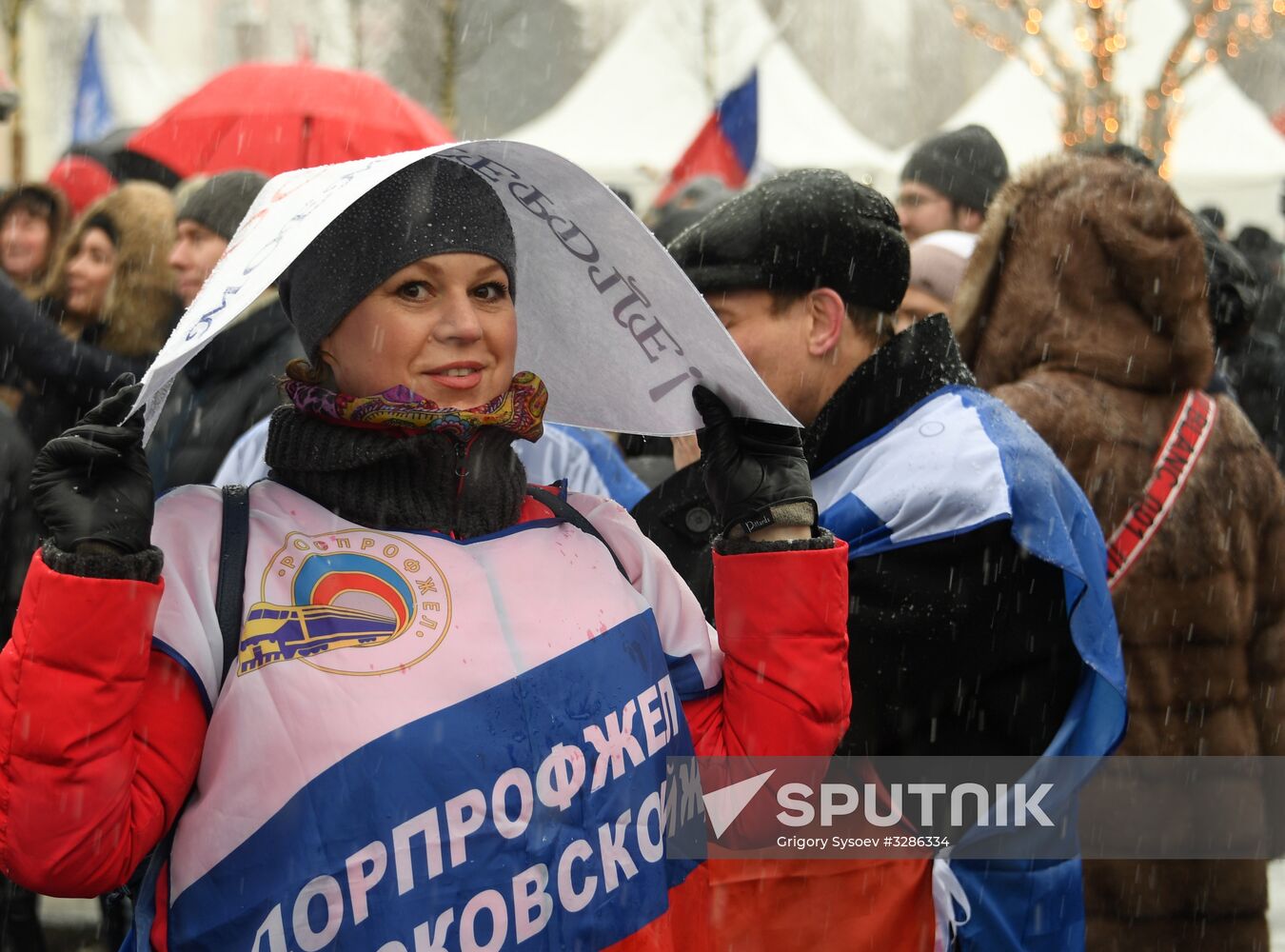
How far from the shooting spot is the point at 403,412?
6.37 ft

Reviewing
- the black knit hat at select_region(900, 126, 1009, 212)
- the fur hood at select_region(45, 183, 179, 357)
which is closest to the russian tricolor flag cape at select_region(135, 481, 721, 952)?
the fur hood at select_region(45, 183, 179, 357)

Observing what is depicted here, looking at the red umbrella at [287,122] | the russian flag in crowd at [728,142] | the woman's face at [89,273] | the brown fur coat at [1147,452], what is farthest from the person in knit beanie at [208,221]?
the russian flag in crowd at [728,142]

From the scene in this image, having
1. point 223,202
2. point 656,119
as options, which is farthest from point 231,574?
point 656,119

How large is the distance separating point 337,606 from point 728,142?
335 inches

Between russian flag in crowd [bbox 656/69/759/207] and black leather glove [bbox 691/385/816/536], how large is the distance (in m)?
7.78

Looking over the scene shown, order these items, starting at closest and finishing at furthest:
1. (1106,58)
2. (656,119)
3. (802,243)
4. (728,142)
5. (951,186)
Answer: (802,243) < (951,186) < (728,142) < (1106,58) < (656,119)

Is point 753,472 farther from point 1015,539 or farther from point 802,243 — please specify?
point 802,243

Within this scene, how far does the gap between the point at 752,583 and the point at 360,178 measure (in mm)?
774

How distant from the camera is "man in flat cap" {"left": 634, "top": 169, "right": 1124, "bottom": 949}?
2604mm

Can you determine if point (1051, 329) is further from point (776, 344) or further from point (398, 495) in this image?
point (398, 495)

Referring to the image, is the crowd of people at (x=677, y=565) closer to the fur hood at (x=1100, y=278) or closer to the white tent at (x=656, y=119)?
the fur hood at (x=1100, y=278)

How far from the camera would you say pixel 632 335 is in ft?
7.47

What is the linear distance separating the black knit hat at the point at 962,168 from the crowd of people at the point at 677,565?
1089mm

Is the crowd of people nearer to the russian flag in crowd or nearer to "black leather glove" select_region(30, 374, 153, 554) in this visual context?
"black leather glove" select_region(30, 374, 153, 554)
